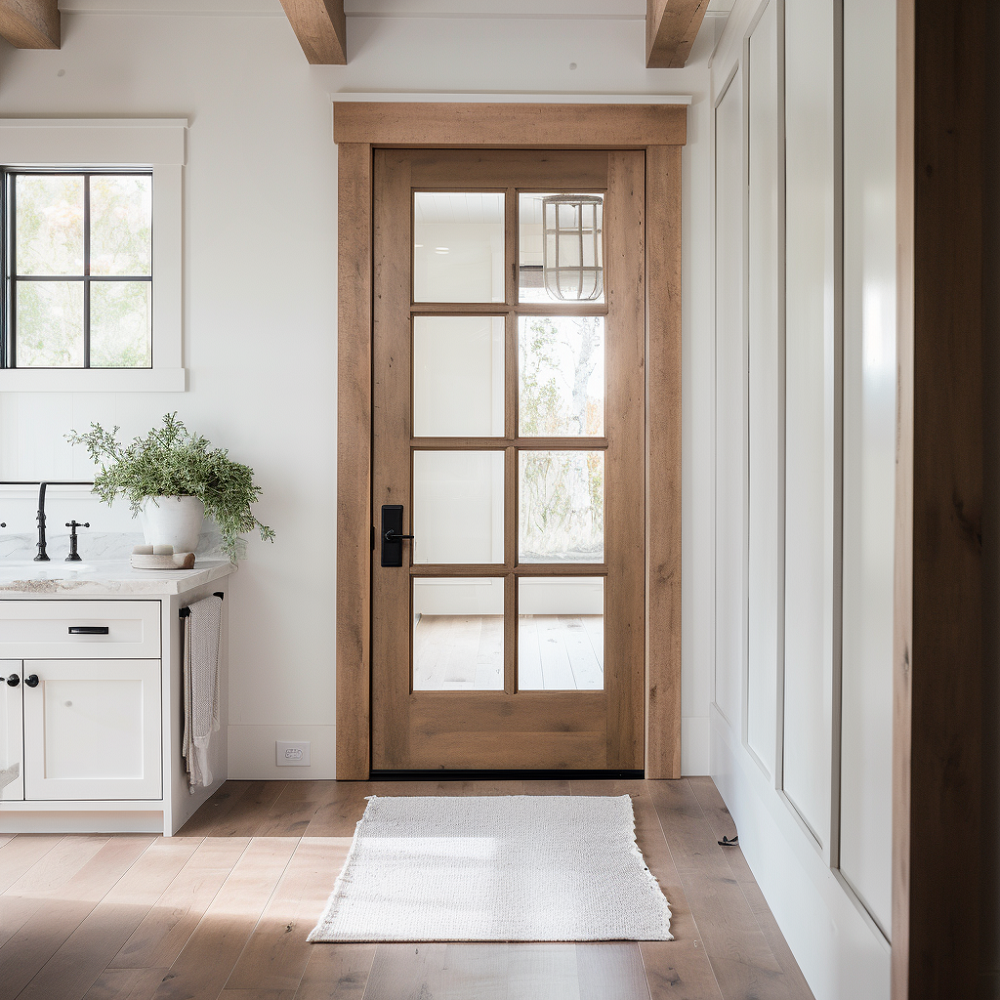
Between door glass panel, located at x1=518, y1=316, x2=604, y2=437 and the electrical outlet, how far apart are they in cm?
144

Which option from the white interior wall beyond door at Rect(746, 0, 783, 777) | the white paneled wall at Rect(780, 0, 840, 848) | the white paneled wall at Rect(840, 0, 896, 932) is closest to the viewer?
the white paneled wall at Rect(840, 0, 896, 932)

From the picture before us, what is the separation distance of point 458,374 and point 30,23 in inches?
74.4

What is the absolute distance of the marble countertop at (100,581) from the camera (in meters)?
2.45

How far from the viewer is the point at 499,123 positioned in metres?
2.89

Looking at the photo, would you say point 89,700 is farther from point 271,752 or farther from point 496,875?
point 496,875

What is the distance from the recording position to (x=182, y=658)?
2.58 m

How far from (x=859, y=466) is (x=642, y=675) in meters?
1.61

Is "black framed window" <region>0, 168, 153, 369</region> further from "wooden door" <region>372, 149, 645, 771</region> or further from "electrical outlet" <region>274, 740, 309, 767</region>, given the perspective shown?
"electrical outlet" <region>274, 740, 309, 767</region>

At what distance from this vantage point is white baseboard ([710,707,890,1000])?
1.49m

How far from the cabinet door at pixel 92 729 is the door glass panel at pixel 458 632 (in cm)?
94

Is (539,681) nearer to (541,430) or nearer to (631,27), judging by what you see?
(541,430)

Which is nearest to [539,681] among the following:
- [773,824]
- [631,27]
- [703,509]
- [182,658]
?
[703,509]

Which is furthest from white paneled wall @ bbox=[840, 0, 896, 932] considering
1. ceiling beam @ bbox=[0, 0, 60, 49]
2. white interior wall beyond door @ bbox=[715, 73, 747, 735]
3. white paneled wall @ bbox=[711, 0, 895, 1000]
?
ceiling beam @ bbox=[0, 0, 60, 49]

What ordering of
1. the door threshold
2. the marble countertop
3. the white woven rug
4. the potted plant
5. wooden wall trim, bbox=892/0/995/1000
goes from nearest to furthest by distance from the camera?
wooden wall trim, bbox=892/0/995/1000 → the white woven rug → the marble countertop → the potted plant → the door threshold
